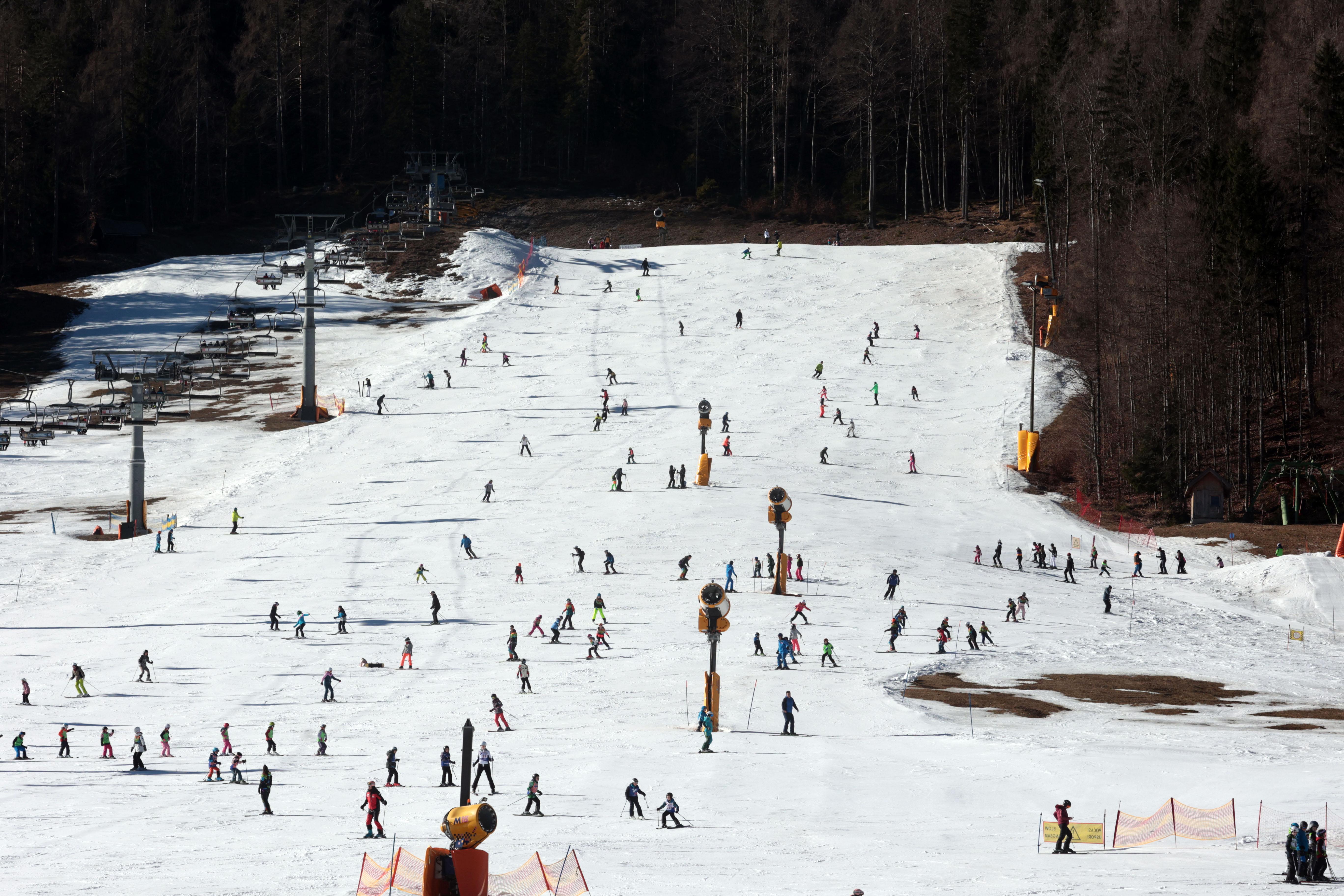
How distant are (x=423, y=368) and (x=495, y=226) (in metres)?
30.2

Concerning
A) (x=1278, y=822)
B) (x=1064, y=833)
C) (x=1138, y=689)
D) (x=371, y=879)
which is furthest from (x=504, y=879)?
(x=1138, y=689)

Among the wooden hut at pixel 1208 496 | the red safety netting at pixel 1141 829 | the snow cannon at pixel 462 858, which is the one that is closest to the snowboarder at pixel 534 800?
the snow cannon at pixel 462 858

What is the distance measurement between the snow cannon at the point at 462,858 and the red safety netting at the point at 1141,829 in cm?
1043

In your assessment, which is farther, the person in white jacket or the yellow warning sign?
the person in white jacket

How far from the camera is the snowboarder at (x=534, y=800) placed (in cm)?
2278

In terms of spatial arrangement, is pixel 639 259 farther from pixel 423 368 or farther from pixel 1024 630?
pixel 1024 630

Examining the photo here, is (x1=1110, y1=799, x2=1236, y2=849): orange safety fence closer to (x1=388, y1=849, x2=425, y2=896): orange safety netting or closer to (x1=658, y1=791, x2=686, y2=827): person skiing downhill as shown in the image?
A: (x1=658, y1=791, x2=686, y2=827): person skiing downhill

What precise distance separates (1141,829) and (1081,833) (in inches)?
64.8

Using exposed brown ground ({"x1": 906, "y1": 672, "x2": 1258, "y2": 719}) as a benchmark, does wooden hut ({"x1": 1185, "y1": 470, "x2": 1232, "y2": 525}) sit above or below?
above

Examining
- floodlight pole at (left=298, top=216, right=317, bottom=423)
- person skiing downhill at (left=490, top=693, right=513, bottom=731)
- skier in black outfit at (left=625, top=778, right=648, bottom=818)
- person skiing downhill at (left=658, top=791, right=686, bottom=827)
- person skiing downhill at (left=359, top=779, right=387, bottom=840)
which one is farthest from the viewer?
floodlight pole at (left=298, top=216, right=317, bottom=423)

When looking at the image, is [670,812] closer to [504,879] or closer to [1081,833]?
[504,879]

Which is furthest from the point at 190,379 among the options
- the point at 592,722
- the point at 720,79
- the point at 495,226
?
the point at 720,79

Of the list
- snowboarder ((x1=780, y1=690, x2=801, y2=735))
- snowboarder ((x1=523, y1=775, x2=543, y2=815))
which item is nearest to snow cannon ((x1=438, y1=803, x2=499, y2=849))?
snowboarder ((x1=523, y1=775, x2=543, y2=815))

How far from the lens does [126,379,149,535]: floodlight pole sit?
4847 cm
